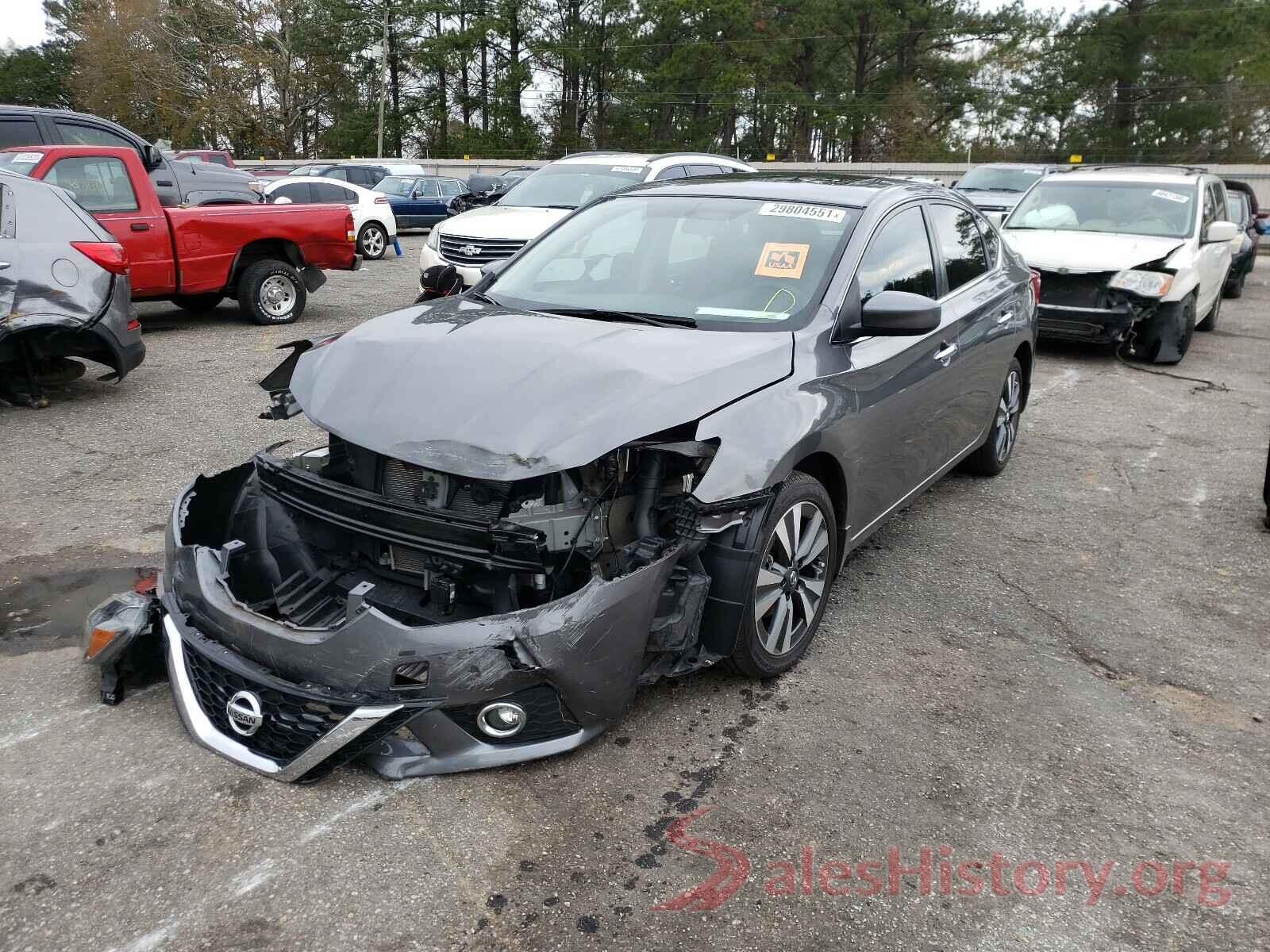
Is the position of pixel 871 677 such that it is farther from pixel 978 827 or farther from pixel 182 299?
pixel 182 299

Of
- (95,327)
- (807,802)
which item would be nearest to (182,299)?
(95,327)

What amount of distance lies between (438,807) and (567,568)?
0.78 metres

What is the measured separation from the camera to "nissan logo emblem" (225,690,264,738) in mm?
2936

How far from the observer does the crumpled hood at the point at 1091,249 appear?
9578 millimetres

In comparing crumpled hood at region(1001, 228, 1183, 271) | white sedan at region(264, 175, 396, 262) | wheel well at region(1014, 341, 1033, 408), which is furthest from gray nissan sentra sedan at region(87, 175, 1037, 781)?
white sedan at region(264, 175, 396, 262)

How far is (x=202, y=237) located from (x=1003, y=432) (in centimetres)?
752

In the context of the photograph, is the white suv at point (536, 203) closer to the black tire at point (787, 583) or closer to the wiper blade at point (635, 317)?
the wiper blade at point (635, 317)

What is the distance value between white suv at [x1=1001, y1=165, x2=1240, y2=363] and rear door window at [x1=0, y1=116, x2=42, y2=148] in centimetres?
1000

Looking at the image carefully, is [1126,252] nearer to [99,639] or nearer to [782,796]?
[782,796]

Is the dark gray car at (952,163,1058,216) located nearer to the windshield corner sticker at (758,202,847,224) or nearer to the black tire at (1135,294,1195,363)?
the black tire at (1135,294,1195,363)

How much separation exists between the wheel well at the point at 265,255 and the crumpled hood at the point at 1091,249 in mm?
7049

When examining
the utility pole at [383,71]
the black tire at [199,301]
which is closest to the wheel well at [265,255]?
the black tire at [199,301]

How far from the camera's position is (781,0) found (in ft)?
177

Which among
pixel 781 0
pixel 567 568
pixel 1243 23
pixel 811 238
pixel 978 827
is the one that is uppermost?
pixel 781 0
